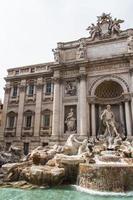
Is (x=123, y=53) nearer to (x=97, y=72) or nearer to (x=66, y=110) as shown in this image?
(x=97, y=72)

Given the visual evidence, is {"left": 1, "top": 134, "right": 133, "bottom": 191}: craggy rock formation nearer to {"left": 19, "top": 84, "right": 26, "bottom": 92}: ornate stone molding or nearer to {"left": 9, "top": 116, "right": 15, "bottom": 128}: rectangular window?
{"left": 9, "top": 116, "right": 15, "bottom": 128}: rectangular window

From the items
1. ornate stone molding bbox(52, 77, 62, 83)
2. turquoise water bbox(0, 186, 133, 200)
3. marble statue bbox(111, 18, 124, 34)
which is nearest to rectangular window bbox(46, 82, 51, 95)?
ornate stone molding bbox(52, 77, 62, 83)

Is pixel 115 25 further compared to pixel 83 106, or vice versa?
pixel 115 25

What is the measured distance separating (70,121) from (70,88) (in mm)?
3817

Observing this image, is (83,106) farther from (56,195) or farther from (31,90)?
(56,195)

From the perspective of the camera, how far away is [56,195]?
959cm

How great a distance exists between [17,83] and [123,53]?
13.4m

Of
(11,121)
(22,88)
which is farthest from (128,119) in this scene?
(11,121)

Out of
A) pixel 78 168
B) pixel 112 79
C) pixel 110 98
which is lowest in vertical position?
pixel 78 168

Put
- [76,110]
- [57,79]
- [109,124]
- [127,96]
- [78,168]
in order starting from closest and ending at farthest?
[78,168], [109,124], [127,96], [76,110], [57,79]

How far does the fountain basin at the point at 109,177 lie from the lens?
10.6 metres

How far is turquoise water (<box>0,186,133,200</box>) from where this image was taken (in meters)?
9.10

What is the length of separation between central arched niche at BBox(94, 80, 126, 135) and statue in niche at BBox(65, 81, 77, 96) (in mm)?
2397

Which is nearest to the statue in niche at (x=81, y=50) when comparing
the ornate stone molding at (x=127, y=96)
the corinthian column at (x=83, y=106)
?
the corinthian column at (x=83, y=106)
